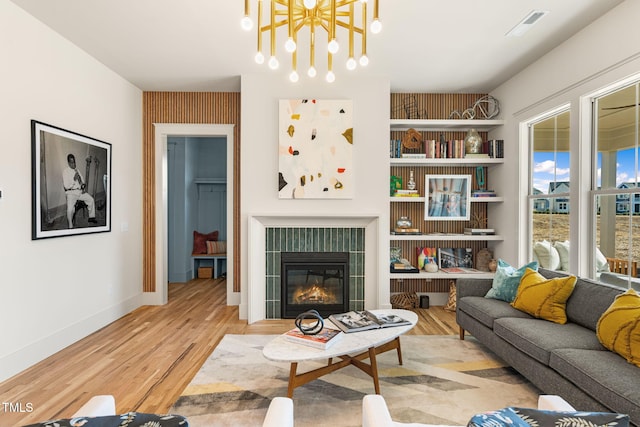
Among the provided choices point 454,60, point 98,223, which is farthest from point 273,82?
point 98,223

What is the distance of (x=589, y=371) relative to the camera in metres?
1.83

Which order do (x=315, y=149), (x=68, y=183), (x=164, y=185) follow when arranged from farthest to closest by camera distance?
(x=164, y=185) → (x=315, y=149) → (x=68, y=183)

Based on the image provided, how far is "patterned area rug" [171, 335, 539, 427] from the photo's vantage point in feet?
7.00

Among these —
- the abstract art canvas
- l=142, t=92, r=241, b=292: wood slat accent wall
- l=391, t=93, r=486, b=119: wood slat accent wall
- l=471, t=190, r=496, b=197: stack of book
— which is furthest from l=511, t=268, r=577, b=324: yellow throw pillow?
l=142, t=92, r=241, b=292: wood slat accent wall

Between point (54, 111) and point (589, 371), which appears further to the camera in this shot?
point (54, 111)

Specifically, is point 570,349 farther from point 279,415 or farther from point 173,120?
point 173,120

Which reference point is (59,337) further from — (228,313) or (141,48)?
(141,48)

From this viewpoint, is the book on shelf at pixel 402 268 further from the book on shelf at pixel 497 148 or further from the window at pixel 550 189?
the book on shelf at pixel 497 148

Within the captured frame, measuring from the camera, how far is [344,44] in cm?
333

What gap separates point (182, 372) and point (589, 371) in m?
2.63

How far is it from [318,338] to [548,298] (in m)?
1.77

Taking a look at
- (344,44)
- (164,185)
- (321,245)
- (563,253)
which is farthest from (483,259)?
(164,185)

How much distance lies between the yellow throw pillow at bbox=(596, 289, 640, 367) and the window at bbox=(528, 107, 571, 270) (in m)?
1.39

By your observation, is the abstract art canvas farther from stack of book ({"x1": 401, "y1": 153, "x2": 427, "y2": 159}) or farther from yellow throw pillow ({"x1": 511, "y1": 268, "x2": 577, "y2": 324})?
yellow throw pillow ({"x1": 511, "y1": 268, "x2": 577, "y2": 324})
